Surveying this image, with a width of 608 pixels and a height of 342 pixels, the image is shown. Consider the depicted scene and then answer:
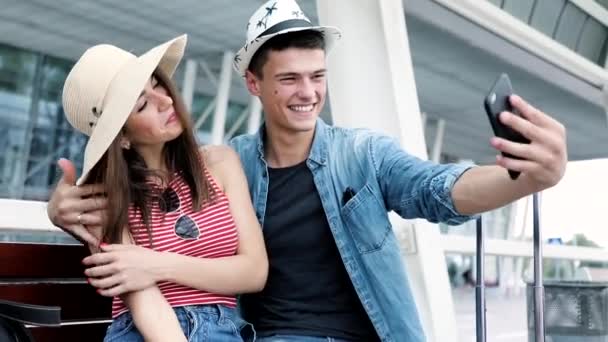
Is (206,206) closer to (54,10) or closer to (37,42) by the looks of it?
(54,10)

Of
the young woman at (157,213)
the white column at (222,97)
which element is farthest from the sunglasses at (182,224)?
the white column at (222,97)

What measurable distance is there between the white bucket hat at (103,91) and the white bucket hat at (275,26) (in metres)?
0.24

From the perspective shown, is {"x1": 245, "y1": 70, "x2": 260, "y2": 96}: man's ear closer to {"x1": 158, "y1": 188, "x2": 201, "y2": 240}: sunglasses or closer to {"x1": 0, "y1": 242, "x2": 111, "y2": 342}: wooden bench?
{"x1": 158, "y1": 188, "x2": 201, "y2": 240}: sunglasses

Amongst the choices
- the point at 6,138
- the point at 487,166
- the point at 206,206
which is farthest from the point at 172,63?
the point at 6,138

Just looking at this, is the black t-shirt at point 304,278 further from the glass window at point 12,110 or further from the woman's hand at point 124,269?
the glass window at point 12,110

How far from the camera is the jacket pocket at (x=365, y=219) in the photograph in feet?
6.69

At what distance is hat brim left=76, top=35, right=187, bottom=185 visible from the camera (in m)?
1.75

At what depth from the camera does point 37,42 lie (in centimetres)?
1712

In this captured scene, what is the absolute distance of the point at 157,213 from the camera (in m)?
1.87

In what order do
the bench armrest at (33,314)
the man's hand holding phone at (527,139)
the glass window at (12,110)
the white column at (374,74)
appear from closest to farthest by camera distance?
1. the man's hand holding phone at (527,139)
2. the bench armrest at (33,314)
3. the white column at (374,74)
4. the glass window at (12,110)

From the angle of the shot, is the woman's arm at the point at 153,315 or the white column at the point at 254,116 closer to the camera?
the woman's arm at the point at 153,315

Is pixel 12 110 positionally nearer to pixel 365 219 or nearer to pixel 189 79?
pixel 189 79

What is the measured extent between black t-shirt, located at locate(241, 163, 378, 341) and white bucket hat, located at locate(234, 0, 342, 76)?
41cm

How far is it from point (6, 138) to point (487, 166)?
17056mm
